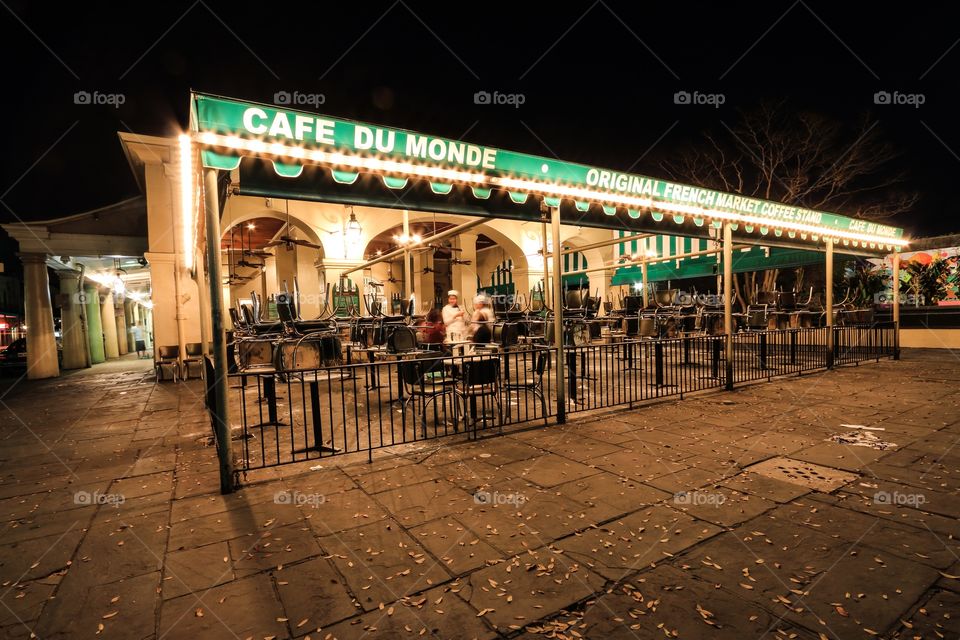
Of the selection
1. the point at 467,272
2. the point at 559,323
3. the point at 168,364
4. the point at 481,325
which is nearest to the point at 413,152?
the point at 559,323

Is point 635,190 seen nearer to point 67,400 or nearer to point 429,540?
point 429,540

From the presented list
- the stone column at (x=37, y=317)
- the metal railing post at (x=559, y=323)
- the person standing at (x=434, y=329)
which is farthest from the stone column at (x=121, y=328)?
the metal railing post at (x=559, y=323)

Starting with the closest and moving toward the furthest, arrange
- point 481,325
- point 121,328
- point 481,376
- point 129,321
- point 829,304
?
point 481,376
point 481,325
point 829,304
point 121,328
point 129,321

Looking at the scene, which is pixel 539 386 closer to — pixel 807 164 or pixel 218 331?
pixel 218 331

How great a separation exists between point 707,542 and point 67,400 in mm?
11596

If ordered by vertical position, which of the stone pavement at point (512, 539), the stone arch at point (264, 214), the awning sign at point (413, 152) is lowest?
the stone pavement at point (512, 539)

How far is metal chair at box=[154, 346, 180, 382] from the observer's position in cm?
1111

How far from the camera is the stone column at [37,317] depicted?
12.8 m

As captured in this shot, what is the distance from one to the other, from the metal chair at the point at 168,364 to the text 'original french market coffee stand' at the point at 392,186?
241 inches

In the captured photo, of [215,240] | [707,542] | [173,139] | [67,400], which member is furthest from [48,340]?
[707,542]

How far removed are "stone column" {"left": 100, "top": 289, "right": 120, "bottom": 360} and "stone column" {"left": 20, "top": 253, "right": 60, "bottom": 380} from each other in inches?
277

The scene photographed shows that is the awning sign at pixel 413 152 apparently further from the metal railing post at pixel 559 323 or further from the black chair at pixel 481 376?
the black chair at pixel 481 376

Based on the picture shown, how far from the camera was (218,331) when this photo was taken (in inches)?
152

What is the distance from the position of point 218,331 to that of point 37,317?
46.1ft
